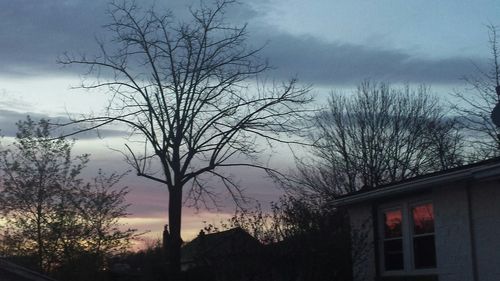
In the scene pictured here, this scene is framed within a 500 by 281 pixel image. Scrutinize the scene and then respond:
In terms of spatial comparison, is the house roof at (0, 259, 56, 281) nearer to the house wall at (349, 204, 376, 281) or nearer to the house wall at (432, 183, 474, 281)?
the house wall at (349, 204, 376, 281)

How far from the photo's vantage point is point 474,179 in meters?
12.5

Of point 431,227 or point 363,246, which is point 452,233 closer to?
point 431,227

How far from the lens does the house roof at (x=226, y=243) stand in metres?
17.0

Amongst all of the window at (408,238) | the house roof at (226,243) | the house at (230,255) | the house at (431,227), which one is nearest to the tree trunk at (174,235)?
the house roof at (226,243)

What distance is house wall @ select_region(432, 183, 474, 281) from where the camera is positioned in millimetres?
13234

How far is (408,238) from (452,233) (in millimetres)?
1454

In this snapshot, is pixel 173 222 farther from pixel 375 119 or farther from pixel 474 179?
pixel 375 119

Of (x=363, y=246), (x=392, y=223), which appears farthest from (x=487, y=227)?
(x=363, y=246)

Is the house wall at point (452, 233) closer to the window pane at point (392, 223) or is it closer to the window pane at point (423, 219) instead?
the window pane at point (423, 219)

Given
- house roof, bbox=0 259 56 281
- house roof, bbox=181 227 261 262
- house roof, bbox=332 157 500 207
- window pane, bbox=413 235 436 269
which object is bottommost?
house roof, bbox=0 259 56 281

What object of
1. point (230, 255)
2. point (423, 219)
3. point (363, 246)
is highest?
point (423, 219)

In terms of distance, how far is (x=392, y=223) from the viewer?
15.8 metres

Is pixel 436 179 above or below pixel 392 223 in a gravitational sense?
above

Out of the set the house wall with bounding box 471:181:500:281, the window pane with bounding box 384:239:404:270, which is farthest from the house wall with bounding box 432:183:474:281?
the window pane with bounding box 384:239:404:270
